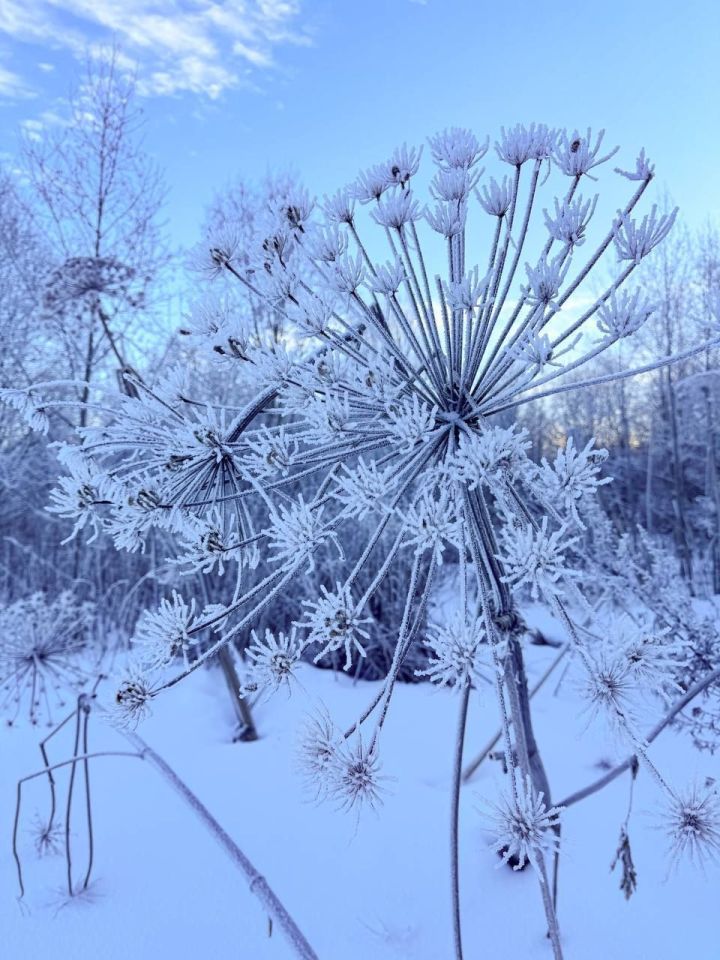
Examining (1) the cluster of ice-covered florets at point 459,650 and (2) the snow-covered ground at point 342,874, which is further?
(2) the snow-covered ground at point 342,874

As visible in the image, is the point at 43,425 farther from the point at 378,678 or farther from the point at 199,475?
→ the point at 378,678

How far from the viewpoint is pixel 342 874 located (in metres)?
1.70

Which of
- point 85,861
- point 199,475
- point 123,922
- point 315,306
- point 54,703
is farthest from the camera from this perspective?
point 54,703

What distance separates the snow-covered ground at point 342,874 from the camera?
4.77 feet

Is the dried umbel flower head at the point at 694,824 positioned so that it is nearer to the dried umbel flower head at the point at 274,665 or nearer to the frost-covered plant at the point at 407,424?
the frost-covered plant at the point at 407,424

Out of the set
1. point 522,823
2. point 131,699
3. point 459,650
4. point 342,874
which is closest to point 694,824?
point 522,823

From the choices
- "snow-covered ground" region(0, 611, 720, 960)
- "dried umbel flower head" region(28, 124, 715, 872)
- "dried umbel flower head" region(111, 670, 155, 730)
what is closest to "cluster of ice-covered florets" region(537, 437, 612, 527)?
"dried umbel flower head" region(28, 124, 715, 872)

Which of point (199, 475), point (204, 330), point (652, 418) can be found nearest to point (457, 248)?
point (204, 330)

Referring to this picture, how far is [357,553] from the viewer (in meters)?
4.64

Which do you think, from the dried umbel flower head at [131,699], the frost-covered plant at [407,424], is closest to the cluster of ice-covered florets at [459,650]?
the frost-covered plant at [407,424]

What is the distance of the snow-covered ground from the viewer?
4.77 feet

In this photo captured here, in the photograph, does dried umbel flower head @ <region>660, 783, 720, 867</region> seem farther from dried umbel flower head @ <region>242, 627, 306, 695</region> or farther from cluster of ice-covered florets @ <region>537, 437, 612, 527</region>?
dried umbel flower head @ <region>242, 627, 306, 695</region>

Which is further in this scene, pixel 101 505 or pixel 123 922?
pixel 123 922

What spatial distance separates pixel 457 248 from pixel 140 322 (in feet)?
19.8
